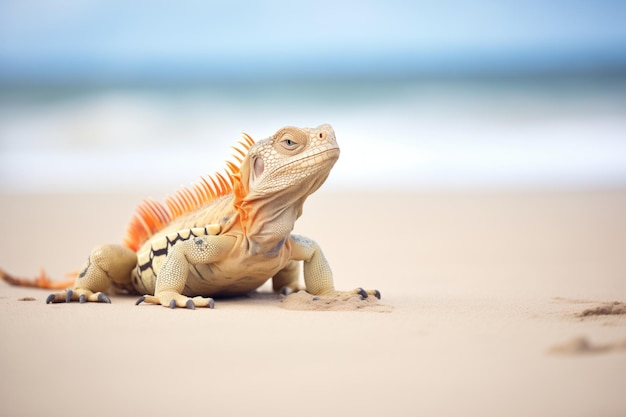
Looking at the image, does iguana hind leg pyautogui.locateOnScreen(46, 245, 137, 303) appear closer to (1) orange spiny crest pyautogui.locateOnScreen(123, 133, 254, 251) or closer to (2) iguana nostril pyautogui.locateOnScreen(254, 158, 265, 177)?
(1) orange spiny crest pyautogui.locateOnScreen(123, 133, 254, 251)

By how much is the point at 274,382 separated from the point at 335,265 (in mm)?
7874

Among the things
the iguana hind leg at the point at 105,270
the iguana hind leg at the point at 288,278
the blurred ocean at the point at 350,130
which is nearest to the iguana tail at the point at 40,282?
the iguana hind leg at the point at 105,270

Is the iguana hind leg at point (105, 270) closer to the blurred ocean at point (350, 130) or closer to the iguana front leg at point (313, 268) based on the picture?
the iguana front leg at point (313, 268)

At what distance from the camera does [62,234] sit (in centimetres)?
1537

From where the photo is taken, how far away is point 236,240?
735cm

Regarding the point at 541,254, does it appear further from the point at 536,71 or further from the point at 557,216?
the point at 536,71

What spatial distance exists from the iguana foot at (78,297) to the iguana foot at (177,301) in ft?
2.02

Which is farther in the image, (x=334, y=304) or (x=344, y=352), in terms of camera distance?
(x=334, y=304)

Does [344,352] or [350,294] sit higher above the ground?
[350,294]

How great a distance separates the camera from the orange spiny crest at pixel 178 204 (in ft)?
26.2

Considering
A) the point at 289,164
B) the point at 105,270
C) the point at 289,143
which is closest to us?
the point at 289,164

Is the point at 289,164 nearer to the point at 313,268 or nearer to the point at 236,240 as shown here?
the point at 236,240

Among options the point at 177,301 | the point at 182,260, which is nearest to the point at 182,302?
the point at 177,301

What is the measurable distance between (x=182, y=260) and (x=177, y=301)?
479mm
